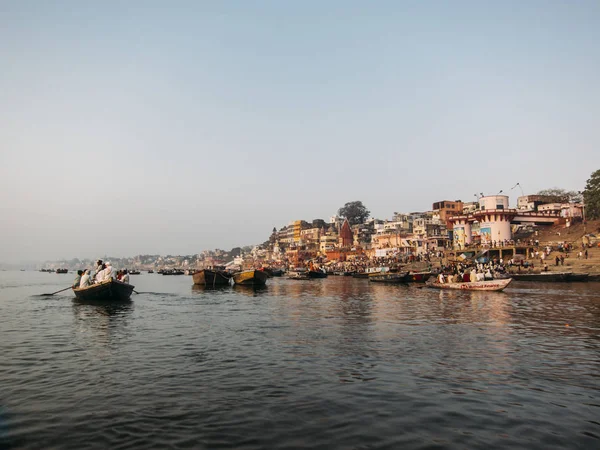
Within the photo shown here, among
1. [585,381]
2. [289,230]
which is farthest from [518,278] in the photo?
[289,230]

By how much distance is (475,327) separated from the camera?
63.6 ft

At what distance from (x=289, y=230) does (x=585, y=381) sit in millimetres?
181426

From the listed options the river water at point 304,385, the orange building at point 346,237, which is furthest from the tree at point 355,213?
the river water at point 304,385

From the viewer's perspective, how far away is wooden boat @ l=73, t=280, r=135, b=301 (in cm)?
3127

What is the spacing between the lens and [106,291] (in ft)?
105

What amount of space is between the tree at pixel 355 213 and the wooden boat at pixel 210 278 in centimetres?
12589

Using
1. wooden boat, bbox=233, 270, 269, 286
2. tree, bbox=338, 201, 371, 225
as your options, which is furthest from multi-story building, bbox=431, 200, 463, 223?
wooden boat, bbox=233, 270, 269, 286

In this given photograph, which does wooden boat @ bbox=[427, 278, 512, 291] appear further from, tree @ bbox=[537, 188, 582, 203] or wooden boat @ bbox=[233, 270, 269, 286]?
tree @ bbox=[537, 188, 582, 203]

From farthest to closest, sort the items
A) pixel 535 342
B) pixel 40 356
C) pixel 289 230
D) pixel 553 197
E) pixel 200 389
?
pixel 289 230 < pixel 553 197 < pixel 535 342 < pixel 40 356 < pixel 200 389

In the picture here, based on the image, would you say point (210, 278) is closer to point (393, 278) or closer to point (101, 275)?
point (393, 278)

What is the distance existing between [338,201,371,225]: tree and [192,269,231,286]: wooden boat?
125895 millimetres

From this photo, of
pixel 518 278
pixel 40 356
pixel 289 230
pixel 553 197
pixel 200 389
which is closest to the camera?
pixel 200 389

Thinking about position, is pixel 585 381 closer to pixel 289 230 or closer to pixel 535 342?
pixel 535 342

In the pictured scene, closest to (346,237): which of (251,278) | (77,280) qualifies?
(251,278)
